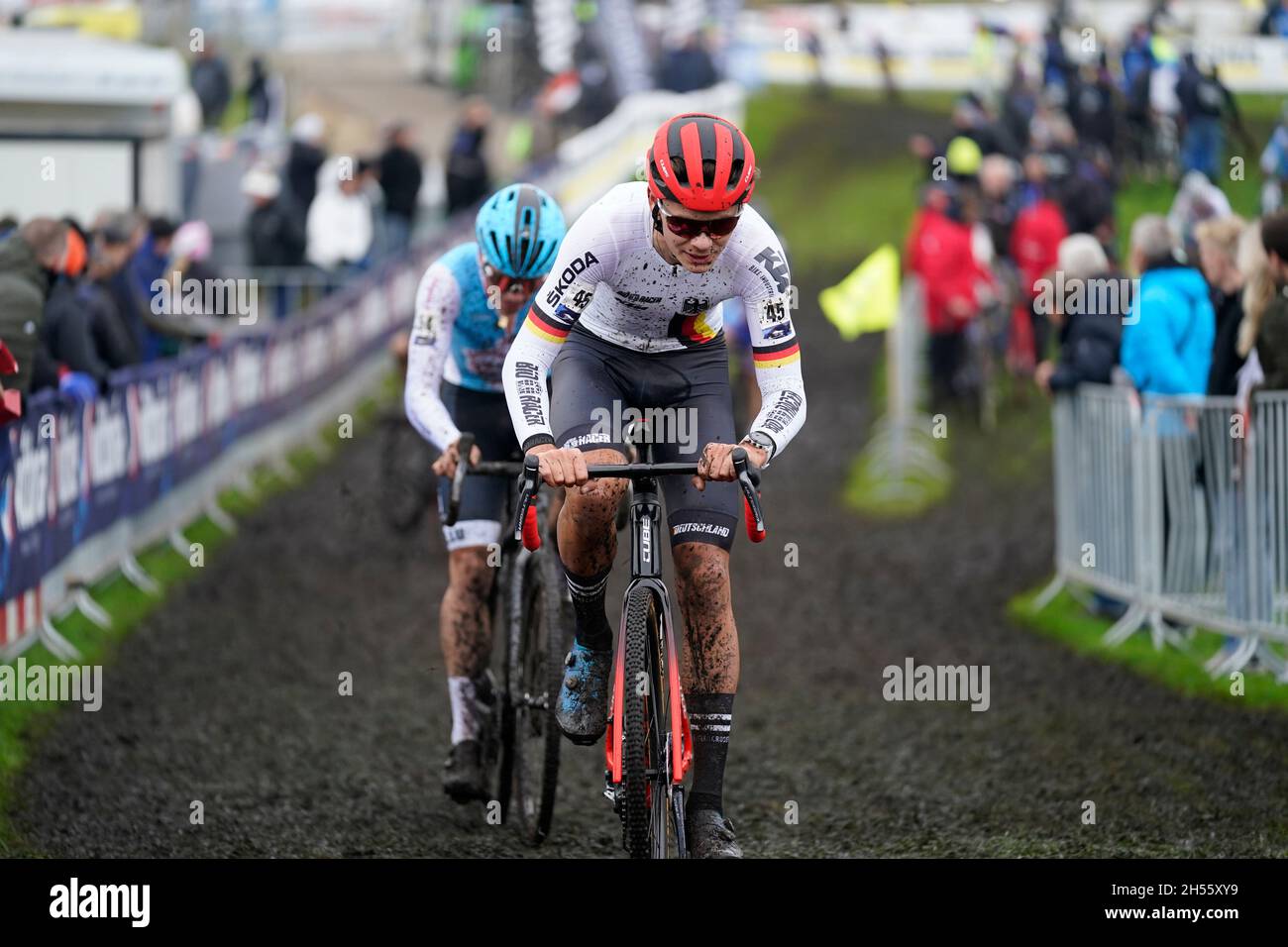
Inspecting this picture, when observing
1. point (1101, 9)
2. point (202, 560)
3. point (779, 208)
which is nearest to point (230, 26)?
point (779, 208)

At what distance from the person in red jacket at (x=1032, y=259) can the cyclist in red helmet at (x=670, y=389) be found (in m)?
12.3

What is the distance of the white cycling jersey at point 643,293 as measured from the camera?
6203 millimetres

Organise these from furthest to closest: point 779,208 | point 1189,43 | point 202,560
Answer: point 779,208 < point 1189,43 < point 202,560

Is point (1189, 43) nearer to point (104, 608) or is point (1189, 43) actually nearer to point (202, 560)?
point (202, 560)

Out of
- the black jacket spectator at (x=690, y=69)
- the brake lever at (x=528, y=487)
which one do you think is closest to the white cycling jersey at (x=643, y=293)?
the brake lever at (x=528, y=487)

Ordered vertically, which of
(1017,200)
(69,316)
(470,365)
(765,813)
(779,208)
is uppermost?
(779,208)

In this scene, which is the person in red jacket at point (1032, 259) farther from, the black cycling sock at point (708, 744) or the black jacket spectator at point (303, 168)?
the black cycling sock at point (708, 744)

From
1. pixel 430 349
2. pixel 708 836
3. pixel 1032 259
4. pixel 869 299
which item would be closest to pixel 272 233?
pixel 869 299

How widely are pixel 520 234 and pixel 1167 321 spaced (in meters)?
5.03

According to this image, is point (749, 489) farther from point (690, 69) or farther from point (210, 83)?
point (690, 69)

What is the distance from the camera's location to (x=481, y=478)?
24.8 ft

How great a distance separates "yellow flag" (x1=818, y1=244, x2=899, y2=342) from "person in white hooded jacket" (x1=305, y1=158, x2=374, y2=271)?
587 centimetres

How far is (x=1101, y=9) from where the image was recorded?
114 feet
